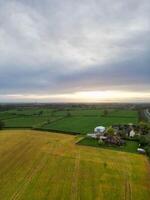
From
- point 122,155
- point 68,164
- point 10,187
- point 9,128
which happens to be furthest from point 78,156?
point 9,128

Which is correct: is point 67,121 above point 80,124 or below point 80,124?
above

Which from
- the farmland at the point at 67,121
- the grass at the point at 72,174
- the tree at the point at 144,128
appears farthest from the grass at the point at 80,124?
the grass at the point at 72,174

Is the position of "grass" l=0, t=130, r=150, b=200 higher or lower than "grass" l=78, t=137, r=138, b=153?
lower

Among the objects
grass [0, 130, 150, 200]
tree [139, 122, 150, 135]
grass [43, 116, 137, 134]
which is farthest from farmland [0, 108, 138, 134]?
grass [0, 130, 150, 200]

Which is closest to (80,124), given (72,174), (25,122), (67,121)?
(67,121)

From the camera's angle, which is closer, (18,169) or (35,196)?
(35,196)

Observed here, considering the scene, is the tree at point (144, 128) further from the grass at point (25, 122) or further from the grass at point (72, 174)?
the grass at point (25, 122)

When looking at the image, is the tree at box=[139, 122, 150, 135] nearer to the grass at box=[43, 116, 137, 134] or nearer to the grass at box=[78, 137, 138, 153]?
the grass at box=[78, 137, 138, 153]

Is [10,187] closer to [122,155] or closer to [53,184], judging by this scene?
[53,184]

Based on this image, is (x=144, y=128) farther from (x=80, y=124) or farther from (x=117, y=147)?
(x=80, y=124)
